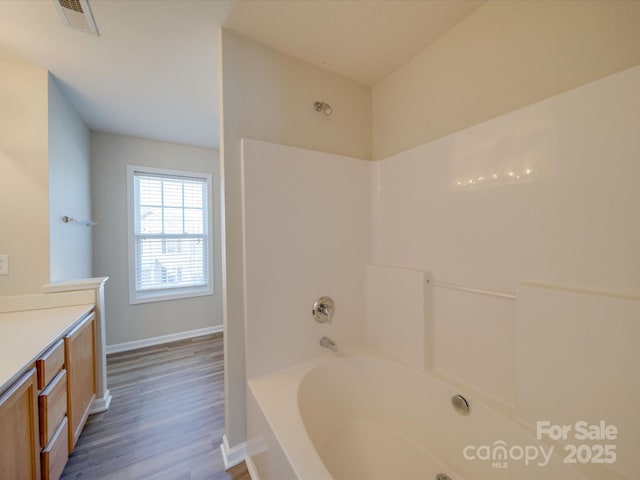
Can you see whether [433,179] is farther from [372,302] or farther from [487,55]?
[372,302]

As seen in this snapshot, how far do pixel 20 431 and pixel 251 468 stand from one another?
3.44 feet

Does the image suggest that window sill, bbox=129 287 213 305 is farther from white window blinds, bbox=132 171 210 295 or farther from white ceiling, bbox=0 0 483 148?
white ceiling, bbox=0 0 483 148

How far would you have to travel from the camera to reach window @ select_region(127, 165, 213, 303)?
2.85m

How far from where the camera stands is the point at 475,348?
126cm

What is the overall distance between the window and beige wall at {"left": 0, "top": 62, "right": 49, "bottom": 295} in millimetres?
1151

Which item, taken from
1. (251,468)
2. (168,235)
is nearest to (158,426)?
(251,468)

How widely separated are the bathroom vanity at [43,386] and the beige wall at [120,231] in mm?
1183

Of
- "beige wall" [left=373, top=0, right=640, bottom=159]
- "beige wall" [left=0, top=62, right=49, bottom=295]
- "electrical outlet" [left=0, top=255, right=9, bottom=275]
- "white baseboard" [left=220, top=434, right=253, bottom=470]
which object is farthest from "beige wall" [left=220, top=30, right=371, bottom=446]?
"electrical outlet" [left=0, top=255, right=9, bottom=275]

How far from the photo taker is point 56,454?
1.18 m

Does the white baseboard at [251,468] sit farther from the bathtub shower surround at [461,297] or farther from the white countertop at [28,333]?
the white countertop at [28,333]

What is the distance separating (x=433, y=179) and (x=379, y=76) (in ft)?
3.22

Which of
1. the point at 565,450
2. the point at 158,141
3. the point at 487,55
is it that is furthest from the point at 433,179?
the point at 158,141

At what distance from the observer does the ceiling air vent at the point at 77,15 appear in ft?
3.95

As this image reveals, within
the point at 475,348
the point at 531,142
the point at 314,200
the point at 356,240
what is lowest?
the point at 475,348
